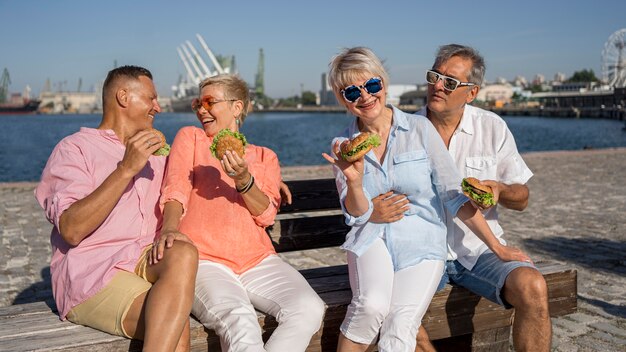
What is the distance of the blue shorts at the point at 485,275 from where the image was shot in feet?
9.64

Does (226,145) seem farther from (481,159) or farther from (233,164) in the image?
(481,159)

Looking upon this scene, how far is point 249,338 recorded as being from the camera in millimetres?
2490

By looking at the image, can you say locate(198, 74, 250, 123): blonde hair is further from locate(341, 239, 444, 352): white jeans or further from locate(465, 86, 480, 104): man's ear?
locate(465, 86, 480, 104): man's ear

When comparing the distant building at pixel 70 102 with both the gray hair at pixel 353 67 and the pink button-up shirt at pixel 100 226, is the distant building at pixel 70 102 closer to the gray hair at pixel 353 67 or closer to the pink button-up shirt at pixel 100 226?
the pink button-up shirt at pixel 100 226

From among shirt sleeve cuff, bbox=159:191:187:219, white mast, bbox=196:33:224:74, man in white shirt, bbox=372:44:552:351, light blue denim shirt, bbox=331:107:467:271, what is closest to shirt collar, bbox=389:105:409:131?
light blue denim shirt, bbox=331:107:467:271

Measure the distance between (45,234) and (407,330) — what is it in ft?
20.3

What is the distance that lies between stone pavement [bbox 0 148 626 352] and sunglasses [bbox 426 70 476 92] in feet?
5.66

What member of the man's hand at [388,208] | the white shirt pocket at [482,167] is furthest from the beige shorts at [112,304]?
the white shirt pocket at [482,167]

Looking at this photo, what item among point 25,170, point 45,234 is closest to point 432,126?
point 45,234

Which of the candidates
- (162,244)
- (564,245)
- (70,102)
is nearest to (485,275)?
(162,244)

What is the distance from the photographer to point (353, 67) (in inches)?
121

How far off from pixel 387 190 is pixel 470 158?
0.53 m

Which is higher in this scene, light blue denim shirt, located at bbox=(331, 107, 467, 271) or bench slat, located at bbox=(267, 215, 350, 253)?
light blue denim shirt, located at bbox=(331, 107, 467, 271)

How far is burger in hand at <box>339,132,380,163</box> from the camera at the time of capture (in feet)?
9.17
